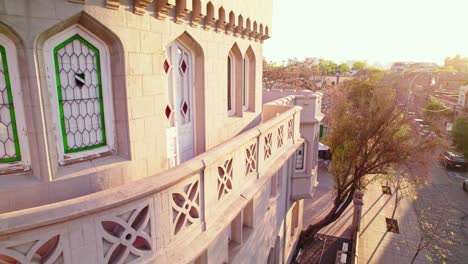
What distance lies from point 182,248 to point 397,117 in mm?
16278

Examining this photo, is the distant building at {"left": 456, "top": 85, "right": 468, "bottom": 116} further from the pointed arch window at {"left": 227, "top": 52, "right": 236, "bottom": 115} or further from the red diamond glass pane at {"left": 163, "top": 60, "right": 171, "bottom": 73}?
the red diamond glass pane at {"left": 163, "top": 60, "right": 171, "bottom": 73}

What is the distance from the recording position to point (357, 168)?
1681 centimetres

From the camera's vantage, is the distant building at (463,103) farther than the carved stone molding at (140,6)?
Yes

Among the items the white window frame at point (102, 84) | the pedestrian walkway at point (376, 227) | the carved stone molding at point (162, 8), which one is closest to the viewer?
the white window frame at point (102, 84)

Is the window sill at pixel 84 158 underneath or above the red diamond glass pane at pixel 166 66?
underneath

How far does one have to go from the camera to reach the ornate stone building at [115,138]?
8.53 ft

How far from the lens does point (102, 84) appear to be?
3.82 m

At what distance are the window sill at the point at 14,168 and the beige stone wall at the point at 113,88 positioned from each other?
44mm

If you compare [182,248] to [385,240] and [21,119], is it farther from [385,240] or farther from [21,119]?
[385,240]

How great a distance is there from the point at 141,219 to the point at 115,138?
148 centimetres

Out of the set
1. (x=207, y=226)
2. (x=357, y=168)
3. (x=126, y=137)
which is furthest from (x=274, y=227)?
(x=357, y=168)

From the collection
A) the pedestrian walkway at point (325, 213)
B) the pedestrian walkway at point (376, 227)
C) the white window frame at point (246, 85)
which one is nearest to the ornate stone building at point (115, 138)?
the white window frame at point (246, 85)

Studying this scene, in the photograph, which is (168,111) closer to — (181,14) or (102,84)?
(102,84)

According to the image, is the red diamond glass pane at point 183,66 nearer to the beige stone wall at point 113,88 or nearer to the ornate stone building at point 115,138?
the ornate stone building at point 115,138
